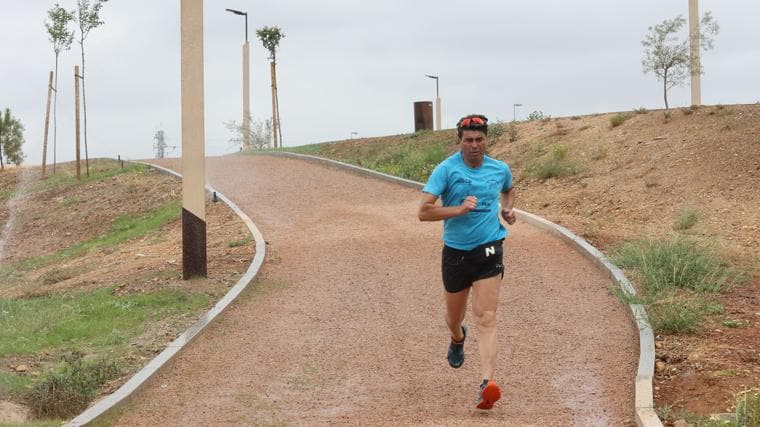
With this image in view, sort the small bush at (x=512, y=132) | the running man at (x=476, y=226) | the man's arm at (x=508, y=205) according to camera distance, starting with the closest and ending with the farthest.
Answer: the running man at (x=476, y=226), the man's arm at (x=508, y=205), the small bush at (x=512, y=132)

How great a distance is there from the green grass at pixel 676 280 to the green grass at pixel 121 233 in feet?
31.2

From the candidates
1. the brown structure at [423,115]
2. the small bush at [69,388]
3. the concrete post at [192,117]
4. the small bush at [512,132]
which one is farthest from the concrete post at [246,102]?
the small bush at [69,388]

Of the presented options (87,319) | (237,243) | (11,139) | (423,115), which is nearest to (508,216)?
(87,319)

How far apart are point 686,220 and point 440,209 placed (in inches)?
336

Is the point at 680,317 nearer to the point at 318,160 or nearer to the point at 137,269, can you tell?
the point at 137,269

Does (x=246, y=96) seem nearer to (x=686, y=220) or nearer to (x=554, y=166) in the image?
(x=554, y=166)

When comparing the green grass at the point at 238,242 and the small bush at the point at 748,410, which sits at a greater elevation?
the green grass at the point at 238,242

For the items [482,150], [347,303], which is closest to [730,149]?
[347,303]

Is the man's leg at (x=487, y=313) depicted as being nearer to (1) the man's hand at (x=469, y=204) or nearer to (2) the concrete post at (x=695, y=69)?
(1) the man's hand at (x=469, y=204)

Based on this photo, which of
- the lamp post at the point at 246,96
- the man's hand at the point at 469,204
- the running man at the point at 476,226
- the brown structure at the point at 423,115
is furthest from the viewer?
the lamp post at the point at 246,96

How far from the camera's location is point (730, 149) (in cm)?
1692

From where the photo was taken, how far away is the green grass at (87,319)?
9.71 m

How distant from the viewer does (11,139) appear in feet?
140

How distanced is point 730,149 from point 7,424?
13232 mm
